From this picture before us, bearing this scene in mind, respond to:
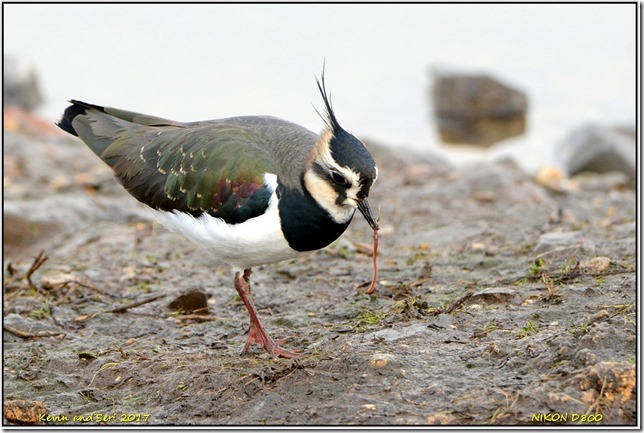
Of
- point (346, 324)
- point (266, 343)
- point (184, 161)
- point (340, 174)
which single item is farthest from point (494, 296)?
point (184, 161)

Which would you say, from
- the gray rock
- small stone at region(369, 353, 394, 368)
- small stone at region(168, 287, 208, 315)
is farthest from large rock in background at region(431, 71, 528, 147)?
small stone at region(369, 353, 394, 368)

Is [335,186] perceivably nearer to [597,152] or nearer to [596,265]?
[596,265]

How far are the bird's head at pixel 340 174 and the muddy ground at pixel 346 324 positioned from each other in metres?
0.83

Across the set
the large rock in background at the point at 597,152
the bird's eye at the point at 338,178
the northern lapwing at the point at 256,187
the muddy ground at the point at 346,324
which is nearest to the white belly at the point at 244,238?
the northern lapwing at the point at 256,187

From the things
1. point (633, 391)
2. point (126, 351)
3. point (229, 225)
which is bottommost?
point (126, 351)

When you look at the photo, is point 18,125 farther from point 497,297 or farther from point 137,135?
point 497,297

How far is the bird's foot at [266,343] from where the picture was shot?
5.56 metres

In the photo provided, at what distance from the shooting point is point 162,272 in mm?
7691

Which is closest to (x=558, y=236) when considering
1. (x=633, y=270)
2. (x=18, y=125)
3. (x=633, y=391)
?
(x=633, y=270)

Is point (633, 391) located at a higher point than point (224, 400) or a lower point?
higher

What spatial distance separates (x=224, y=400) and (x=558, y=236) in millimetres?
3513

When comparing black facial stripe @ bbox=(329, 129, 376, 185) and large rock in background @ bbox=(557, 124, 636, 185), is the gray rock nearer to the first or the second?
large rock in background @ bbox=(557, 124, 636, 185)

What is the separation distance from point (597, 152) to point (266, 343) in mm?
9449

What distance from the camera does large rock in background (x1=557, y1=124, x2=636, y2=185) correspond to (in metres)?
13.5
